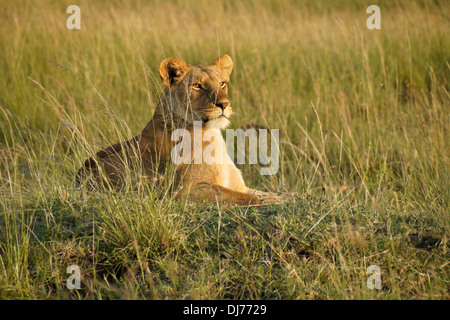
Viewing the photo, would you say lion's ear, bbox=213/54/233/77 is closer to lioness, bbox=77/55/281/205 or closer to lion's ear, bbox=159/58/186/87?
lioness, bbox=77/55/281/205

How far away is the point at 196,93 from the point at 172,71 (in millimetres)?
324

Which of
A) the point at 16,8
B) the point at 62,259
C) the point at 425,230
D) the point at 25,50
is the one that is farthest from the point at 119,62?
the point at 425,230

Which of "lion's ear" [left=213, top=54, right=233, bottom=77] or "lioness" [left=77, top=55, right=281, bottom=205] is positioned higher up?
"lion's ear" [left=213, top=54, right=233, bottom=77]

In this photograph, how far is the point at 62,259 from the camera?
320 centimetres

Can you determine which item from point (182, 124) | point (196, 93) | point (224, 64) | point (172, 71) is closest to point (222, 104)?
point (196, 93)

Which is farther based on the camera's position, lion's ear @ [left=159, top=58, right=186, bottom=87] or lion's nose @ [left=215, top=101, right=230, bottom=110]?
lion's ear @ [left=159, top=58, right=186, bottom=87]

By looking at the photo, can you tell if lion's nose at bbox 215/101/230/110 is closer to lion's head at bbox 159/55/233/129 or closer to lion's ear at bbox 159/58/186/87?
lion's head at bbox 159/55/233/129

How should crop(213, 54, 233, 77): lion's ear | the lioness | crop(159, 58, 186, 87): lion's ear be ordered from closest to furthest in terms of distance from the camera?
the lioness → crop(159, 58, 186, 87): lion's ear → crop(213, 54, 233, 77): lion's ear

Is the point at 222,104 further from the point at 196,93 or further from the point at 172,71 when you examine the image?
the point at 172,71

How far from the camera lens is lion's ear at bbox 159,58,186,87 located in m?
4.57

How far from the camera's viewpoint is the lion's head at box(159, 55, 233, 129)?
448 cm

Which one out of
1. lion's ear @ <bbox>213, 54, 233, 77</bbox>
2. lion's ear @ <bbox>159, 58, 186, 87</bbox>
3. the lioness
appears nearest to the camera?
the lioness

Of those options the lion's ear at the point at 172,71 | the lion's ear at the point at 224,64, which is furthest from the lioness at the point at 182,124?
the lion's ear at the point at 224,64

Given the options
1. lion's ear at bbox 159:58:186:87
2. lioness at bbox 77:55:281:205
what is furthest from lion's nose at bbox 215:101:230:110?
lion's ear at bbox 159:58:186:87
